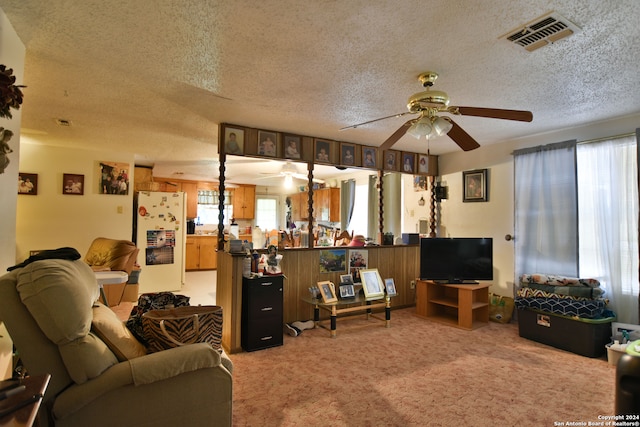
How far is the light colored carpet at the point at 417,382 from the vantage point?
2168mm

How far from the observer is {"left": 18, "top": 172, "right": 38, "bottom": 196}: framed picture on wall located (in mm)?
4770

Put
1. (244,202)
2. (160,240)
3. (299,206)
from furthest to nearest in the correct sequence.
→ (244,202) → (299,206) → (160,240)

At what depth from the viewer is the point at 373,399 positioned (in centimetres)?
236

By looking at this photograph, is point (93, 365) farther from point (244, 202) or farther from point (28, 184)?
point (244, 202)

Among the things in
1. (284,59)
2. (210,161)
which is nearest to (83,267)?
(284,59)

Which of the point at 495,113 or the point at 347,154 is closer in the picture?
the point at 495,113

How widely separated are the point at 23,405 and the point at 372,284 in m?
3.65

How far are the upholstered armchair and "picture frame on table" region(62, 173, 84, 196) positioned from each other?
2.96ft

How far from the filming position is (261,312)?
3.34 metres

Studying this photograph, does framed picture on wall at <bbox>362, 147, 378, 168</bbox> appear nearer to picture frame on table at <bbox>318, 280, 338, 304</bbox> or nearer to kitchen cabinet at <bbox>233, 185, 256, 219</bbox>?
picture frame on table at <bbox>318, 280, 338, 304</bbox>

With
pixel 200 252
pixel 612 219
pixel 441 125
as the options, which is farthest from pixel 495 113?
pixel 200 252

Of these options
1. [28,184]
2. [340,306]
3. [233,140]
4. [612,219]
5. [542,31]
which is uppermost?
[542,31]

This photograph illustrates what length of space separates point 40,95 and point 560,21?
13.3 feet

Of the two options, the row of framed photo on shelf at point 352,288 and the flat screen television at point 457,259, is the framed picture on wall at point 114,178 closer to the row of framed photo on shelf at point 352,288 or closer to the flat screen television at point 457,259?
the row of framed photo on shelf at point 352,288
